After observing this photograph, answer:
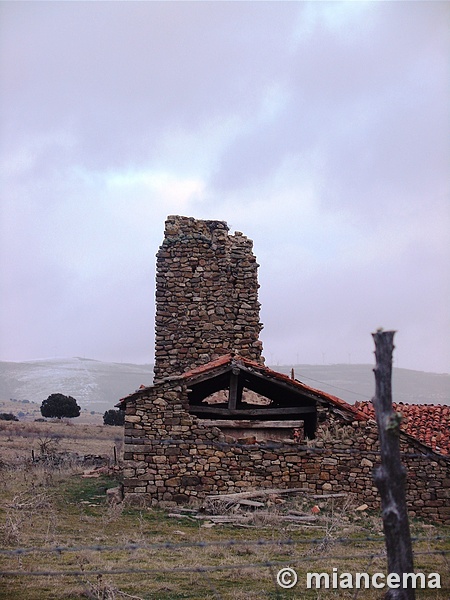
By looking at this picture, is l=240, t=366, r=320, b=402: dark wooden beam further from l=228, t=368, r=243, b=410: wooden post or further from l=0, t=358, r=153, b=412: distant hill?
l=0, t=358, r=153, b=412: distant hill

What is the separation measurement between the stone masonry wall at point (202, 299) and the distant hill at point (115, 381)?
360 feet

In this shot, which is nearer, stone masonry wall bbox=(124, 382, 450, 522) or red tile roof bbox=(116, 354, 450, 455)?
stone masonry wall bbox=(124, 382, 450, 522)

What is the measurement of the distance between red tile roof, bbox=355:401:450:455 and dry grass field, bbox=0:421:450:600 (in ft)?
7.49

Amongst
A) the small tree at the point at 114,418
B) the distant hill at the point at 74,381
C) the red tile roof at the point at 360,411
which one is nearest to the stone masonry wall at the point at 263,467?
the red tile roof at the point at 360,411

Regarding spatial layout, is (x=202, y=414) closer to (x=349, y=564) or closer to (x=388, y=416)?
(x=349, y=564)

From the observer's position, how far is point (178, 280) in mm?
18625

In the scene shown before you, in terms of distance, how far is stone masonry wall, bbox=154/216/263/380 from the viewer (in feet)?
60.1

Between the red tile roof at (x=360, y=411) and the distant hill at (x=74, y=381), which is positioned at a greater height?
the distant hill at (x=74, y=381)

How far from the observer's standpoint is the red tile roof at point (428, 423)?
15172 millimetres

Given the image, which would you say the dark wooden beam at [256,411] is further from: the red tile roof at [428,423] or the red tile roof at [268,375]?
the red tile roof at [428,423]

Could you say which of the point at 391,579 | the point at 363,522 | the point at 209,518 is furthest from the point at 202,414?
the point at 391,579

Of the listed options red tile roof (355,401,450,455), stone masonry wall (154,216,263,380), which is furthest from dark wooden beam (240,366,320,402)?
stone masonry wall (154,216,263,380)

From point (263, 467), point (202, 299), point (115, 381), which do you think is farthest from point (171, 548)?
point (115, 381)

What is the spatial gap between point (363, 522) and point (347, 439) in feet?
6.34
